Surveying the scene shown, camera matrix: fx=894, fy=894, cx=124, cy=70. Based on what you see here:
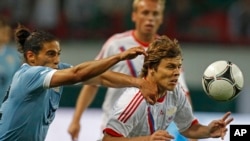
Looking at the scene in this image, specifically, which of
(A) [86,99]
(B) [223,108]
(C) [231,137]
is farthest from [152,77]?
(B) [223,108]

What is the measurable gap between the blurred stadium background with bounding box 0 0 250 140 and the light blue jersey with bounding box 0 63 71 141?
27.2 ft

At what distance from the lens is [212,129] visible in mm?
6484

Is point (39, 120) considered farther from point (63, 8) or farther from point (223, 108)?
point (63, 8)

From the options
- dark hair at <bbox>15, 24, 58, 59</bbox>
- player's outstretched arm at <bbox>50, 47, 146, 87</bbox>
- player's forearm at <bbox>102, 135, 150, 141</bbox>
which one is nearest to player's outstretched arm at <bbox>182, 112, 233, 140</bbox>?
player's forearm at <bbox>102, 135, 150, 141</bbox>

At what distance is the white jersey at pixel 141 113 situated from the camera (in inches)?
243

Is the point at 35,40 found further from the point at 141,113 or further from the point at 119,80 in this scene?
the point at 141,113

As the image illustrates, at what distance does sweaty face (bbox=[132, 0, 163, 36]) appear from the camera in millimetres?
8133

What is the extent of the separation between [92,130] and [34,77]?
357cm

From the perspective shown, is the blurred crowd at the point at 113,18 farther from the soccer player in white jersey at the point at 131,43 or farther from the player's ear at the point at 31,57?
the player's ear at the point at 31,57

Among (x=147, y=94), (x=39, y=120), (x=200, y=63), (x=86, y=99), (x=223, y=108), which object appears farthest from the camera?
(x=200, y=63)

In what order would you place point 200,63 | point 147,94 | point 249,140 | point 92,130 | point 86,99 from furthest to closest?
point 200,63, point 92,130, point 86,99, point 249,140, point 147,94

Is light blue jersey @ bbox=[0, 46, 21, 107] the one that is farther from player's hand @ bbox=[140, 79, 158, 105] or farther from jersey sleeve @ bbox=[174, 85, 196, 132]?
player's hand @ bbox=[140, 79, 158, 105]

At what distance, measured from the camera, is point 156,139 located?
19.0ft

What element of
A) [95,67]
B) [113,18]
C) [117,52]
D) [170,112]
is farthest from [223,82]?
[113,18]
